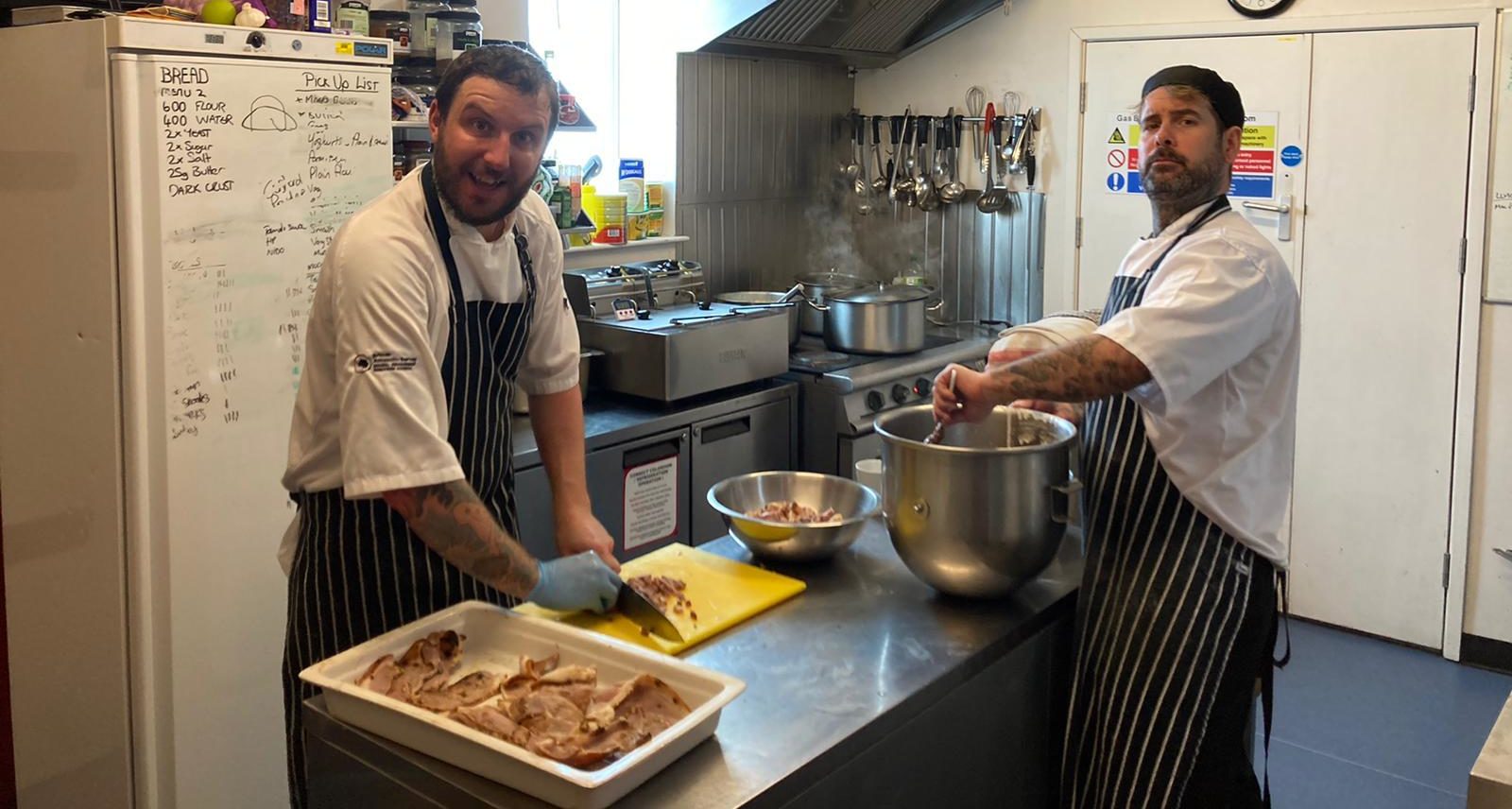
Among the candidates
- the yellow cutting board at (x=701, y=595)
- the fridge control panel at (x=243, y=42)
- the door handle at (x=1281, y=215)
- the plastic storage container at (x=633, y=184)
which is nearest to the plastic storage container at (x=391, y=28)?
the fridge control panel at (x=243, y=42)

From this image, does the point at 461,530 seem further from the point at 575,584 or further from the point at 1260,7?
the point at 1260,7

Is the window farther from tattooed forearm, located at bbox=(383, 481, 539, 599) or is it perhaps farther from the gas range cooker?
tattooed forearm, located at bbox=(383, 481, 539, 599)

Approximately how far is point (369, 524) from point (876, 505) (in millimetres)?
815

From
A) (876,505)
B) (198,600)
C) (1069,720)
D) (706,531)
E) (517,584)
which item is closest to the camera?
(517,584)

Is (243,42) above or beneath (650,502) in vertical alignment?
above

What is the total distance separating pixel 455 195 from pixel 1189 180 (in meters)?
1.11

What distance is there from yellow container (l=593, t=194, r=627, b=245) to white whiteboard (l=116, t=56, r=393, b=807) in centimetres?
142

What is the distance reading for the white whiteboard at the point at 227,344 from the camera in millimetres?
2289

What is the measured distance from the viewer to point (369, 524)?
1.87 metres

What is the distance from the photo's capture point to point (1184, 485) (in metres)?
1.89


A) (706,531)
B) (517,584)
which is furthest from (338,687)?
(706,531)

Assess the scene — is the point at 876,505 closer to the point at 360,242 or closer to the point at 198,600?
the point at 360,242

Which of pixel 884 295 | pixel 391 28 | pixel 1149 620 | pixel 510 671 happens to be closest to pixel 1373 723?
pixel 884 295

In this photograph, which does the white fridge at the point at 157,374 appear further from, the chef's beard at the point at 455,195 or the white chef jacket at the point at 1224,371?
the white chef jacket at the point at 1224,371
